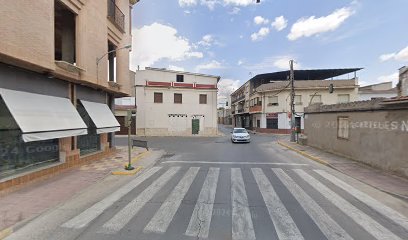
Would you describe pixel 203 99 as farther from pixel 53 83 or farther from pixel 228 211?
pixel 228 211

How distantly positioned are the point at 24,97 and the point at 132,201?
4.90 m

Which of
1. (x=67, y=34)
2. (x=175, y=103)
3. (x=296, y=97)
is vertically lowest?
(x=175, y=103)

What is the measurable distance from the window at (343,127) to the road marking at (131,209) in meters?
10.0

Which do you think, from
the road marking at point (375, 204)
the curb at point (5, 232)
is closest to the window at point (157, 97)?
the road marking at point (375, 204)

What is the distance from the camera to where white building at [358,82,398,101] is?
4044 cm

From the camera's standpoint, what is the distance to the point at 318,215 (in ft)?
17.7

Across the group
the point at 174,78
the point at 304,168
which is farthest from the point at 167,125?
the point at 304,168

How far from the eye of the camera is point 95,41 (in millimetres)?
11773

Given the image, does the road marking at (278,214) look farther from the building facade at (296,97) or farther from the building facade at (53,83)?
the building facade at (296,97)

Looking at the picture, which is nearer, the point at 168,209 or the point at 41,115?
the point at 168,209

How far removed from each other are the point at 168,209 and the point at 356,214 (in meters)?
4.29

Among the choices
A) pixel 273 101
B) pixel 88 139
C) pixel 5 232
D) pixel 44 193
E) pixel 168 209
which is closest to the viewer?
pixel 5 232

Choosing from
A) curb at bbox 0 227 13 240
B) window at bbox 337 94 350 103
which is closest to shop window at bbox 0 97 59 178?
curb at bbox 0 227 13 240

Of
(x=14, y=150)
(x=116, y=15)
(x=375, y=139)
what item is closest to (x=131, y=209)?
(x=14, y=150)
